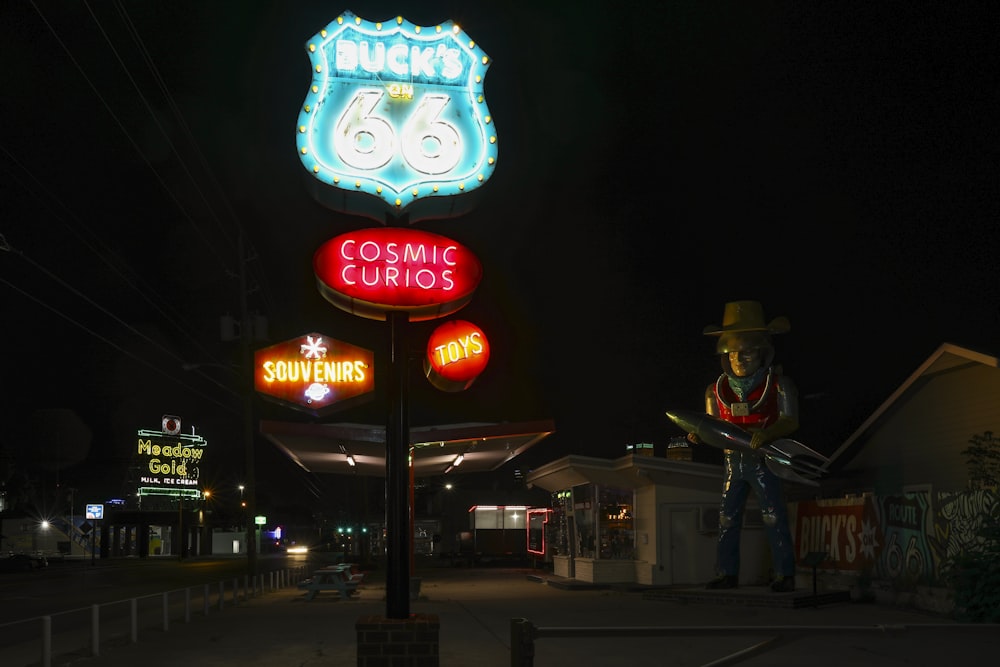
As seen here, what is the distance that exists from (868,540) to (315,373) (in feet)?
39.3

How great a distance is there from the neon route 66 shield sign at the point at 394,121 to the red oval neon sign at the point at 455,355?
1.34m

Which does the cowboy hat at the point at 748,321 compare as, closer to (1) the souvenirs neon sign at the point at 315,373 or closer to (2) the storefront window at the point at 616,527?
(1) the souvenirs neon sign at the point at 315,373

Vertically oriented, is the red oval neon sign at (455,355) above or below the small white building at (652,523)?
above

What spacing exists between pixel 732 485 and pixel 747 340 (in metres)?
3.08

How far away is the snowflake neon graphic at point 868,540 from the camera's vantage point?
19.3m

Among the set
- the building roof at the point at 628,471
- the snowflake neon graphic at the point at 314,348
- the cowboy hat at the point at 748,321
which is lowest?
the building roof at the point at 628,471

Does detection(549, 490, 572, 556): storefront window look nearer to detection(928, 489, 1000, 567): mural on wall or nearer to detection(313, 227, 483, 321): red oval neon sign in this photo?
detection(928, 489, 1000, 567): mural on wall

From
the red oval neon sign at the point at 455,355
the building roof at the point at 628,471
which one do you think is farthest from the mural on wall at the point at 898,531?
the red oval neon sign at the point at 455,355

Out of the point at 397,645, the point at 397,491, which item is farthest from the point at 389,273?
the point at 397,645

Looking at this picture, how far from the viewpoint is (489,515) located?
4422 cm

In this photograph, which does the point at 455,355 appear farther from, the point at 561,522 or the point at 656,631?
the point at 561,522

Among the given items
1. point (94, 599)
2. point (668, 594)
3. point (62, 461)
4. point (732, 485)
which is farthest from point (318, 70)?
point (62, 461)

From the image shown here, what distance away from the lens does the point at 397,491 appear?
27.6ft

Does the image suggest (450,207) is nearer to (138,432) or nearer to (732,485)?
(732,485)
